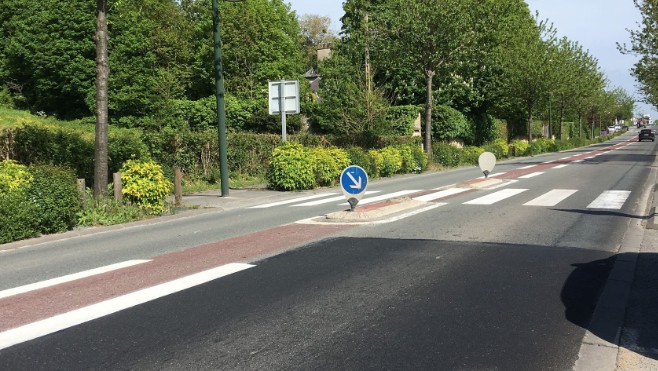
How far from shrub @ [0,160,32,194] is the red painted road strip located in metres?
3.71

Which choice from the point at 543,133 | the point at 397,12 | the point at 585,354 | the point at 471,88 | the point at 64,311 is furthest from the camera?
the point at 543,133

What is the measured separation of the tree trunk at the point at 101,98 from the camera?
11859 millimetres

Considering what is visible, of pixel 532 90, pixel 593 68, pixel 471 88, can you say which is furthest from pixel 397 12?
pixel 593 68

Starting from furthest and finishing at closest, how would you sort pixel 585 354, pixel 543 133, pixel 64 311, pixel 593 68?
pixel 543 133 < pixel 593 68 < pixel 64 311 < pixel 585 354

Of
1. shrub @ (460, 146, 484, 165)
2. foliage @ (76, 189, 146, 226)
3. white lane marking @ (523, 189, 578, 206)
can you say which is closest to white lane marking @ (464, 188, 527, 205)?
white lane marking @ (523, 189, 578, 206)

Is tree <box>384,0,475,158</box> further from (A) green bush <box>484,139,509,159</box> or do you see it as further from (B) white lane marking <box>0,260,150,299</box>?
(B) white lane marking <box>0,260,150,299</box>

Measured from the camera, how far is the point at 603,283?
581 cm

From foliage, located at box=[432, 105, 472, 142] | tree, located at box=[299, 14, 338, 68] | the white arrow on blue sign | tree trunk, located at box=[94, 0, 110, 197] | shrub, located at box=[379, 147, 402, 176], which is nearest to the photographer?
the white arrow on blue sign

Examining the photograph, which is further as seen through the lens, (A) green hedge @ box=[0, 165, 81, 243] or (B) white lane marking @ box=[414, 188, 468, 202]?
(B) white lane marking @ box=[414, 188, 468, 202]

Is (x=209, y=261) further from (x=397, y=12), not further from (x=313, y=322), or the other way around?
(x=397, y=12)

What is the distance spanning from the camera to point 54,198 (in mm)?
9969

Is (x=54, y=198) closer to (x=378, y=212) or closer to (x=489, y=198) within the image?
(x=378, y=212)

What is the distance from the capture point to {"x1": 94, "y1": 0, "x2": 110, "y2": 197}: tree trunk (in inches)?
467

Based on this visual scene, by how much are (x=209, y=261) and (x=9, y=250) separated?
3.79 meters
